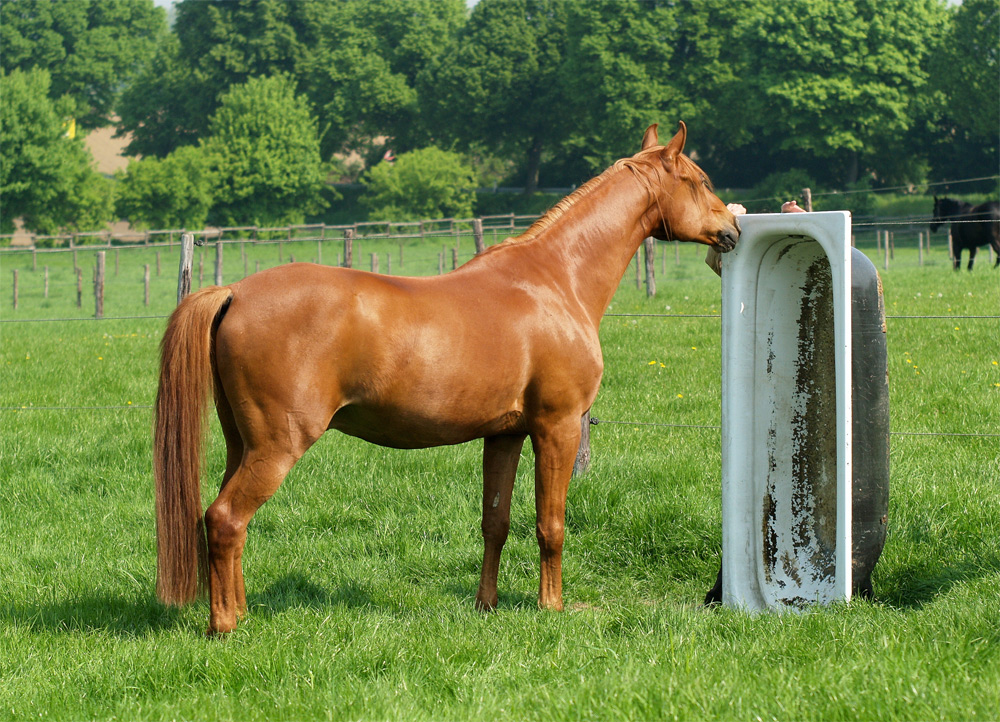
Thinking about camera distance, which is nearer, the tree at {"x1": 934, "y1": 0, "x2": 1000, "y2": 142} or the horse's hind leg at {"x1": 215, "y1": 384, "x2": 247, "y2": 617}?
the horse's hind leg at {"x1": 215, "y1": 384, "x2": 247, "y2": 617}

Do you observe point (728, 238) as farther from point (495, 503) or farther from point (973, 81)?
point (973, 81)

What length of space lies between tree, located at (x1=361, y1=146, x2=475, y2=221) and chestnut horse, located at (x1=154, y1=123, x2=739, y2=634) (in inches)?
2010

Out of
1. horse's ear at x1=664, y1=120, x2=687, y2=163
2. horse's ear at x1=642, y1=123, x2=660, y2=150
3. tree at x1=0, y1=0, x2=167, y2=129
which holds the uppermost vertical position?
tree at x1=0, y1=0, x2=167, y2=129

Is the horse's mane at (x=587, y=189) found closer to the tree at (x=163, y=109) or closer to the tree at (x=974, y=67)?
the tree at (x=974, y=67)

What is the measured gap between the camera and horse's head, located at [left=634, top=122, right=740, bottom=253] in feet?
14.3

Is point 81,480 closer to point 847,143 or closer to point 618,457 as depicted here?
point 618,457

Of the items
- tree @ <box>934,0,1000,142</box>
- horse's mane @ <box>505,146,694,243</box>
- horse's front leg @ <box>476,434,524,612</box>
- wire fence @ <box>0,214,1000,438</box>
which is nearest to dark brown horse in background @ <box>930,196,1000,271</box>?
wire fence @ <box>0,214,1000,438</box>

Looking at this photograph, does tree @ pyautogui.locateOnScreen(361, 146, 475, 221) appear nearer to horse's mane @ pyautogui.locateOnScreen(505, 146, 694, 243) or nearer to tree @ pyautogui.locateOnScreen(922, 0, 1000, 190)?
tree @ pyautogui.locateOnScreen(922, 0, 1000, 190)

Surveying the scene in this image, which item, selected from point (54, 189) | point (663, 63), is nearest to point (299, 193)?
point (54, 189)

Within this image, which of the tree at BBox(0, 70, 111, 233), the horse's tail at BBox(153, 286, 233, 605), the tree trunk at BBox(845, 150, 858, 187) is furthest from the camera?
the tree trunk at BBox(845, 150, 858, 187)

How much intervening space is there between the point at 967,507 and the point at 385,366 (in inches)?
126

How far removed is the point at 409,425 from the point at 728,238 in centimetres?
180

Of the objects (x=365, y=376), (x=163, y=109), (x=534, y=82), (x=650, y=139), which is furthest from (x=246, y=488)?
(x=163, y=109)

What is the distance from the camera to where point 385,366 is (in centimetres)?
360
